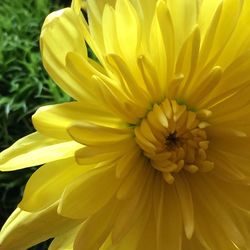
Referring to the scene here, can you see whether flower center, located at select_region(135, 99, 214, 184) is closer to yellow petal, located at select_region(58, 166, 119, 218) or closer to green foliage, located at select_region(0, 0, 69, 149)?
yellow petal, located at select_region(58, 166, 119, 218)

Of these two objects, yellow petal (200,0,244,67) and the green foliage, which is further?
the green foliage

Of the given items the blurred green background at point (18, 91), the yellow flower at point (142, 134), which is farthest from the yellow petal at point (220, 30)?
the blurred green background at point (18, 91)

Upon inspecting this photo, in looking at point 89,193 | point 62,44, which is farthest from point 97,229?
point 62,44

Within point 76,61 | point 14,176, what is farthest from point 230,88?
point 14,176

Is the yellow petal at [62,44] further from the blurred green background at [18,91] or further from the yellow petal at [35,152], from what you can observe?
the blurred green background at [18,91]

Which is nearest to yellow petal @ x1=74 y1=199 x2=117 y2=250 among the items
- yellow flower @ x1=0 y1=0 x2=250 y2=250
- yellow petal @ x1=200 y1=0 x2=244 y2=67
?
yellow flower @ x1=0 y1=0 x2=250 y2=250

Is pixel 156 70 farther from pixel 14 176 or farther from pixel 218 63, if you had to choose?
pixel 14 176
